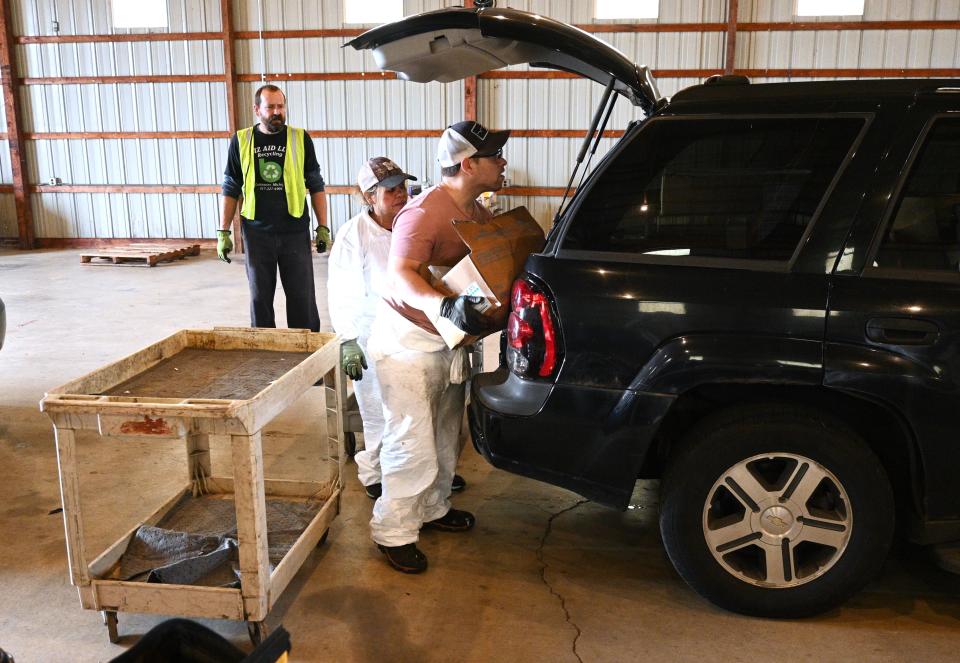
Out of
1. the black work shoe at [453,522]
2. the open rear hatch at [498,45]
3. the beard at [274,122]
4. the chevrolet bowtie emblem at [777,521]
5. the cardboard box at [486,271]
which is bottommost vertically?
the black work shoe at [453,522]

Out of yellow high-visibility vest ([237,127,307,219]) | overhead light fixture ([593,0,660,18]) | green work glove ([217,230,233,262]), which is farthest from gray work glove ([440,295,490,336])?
overhead light fixture ([593,0,660,18])

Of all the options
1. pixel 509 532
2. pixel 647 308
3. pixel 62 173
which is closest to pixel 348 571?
pixel 509 532

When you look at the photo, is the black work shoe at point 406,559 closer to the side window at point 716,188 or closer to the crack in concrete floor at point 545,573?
the crack in concrete floor at point 545,573

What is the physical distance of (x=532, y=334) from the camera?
2643 mm

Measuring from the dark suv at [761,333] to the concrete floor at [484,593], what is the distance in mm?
195

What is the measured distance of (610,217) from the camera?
2.64 metres

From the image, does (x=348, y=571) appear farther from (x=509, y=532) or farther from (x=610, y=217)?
(x=610, y=217)

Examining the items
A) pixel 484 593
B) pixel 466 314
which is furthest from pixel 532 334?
pixel 484 593

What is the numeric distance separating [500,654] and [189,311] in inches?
265

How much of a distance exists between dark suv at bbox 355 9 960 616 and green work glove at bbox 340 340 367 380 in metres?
0.80

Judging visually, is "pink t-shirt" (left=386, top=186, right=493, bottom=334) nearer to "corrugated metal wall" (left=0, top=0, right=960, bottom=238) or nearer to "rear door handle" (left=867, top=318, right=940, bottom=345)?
"rear door handle" (left=867, top=318, right=940, bottom=345)

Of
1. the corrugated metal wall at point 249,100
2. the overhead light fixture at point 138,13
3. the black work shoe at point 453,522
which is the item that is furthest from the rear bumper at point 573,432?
the overhead light fixture at point 138,13

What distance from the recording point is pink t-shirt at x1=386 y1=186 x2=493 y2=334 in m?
2.88

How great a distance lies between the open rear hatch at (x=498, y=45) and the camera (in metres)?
2.76
